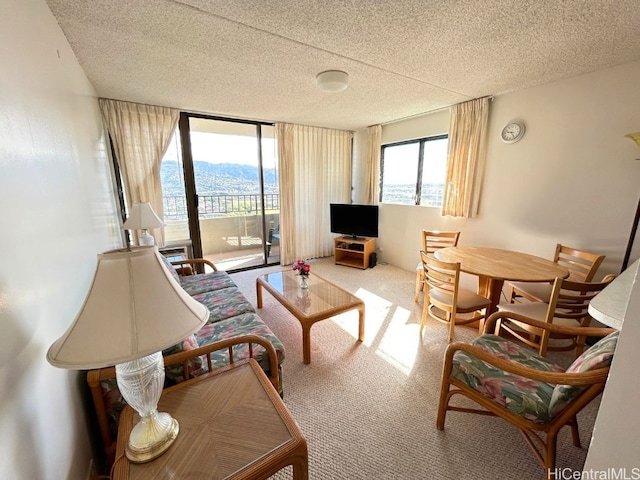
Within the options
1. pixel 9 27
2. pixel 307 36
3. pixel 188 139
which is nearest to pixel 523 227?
pixel 307 36

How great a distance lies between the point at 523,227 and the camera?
280 centimetres

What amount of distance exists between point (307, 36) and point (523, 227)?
285cm

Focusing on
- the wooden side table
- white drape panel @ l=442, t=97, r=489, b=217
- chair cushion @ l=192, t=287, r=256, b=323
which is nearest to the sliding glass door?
chair cushion @ l=192, t=287, r=256, b=323

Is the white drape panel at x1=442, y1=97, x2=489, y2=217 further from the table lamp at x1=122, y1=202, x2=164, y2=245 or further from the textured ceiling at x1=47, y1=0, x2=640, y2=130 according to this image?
the table lamp at x1=122, y1=202, x2=164, y2=245

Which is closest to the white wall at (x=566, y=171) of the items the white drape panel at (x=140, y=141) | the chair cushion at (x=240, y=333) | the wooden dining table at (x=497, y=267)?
the wooden dining table at (x=497, y=267)

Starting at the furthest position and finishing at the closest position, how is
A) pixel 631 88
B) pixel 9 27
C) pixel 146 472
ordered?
1. pixel 631 88
2. pixel 9 27
3. pixel 146 472

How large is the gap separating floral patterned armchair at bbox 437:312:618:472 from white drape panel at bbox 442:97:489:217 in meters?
2.03

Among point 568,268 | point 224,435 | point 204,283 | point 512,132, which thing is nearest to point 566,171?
point 512,132

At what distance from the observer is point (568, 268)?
2.30 m

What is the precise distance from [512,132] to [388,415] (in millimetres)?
3066

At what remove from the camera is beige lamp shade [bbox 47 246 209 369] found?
2.23 feet

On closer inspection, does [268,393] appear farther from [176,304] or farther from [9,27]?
[9,27]

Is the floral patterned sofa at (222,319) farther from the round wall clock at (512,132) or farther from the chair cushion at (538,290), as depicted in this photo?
the round wall clock at (512,132)

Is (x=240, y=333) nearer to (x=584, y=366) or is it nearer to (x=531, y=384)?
(x=531, y=384)
